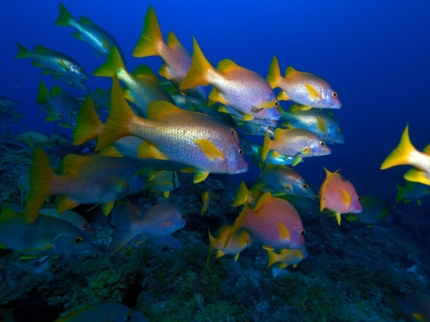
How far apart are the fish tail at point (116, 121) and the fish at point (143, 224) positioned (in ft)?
3.76

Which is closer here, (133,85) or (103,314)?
(103,314)

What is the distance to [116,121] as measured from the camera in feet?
6.91

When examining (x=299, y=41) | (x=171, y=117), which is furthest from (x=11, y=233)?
(x=299, y=41)

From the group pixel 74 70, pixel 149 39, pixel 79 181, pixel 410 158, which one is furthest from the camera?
A: pixel 74 70

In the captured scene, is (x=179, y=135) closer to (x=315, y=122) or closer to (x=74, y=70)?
(x=315, y=122)

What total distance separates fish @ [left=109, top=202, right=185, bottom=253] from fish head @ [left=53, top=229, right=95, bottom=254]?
0.35 metres

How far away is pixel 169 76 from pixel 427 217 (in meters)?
18.9

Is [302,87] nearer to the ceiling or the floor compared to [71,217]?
nearer to the ceiling

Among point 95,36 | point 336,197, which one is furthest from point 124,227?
point 95,36

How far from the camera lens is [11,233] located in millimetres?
2410

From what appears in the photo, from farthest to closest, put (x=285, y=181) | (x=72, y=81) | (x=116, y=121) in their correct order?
(x=72, y=81)
(x=285, y=181)
(x=116, y=121)

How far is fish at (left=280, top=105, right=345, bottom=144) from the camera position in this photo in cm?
417

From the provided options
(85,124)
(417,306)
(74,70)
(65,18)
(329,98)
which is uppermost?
(329,98)

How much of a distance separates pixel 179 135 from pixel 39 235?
184cm
